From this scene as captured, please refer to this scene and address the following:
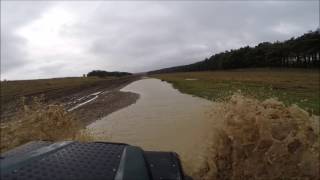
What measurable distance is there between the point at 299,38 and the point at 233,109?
105 metres

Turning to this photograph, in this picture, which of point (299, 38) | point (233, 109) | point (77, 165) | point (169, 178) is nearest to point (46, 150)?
point (77, 165)

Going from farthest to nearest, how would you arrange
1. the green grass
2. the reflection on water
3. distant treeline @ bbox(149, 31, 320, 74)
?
distant treeline @ bbox(149, 31, 320, 74) → the green grass → the reflection on water

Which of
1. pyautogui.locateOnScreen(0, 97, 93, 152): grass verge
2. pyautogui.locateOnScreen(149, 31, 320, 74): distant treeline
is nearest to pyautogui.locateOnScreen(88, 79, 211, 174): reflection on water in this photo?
pyautogui.locateOnScreen(0, 97, 93, 152): grass verge

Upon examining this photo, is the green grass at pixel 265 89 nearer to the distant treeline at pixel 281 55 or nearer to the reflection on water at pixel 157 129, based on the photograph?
the reflection on water at pixel 157 129

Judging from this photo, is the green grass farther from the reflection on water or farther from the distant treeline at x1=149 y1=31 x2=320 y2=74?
the distant treeline at x1=149 y1=31 x2=320 y2=74

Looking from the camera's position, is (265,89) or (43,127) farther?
(265,89)

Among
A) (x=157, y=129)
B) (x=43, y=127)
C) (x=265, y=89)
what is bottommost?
(x=265, y=89)

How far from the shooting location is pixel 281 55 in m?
109

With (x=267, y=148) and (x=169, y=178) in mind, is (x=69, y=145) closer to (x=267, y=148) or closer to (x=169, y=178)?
(x=169, y=178)

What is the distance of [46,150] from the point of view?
299 cm

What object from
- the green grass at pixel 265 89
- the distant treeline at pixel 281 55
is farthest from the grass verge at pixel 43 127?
the distant treeline at pixel 281 55

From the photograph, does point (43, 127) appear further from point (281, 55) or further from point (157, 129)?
point (281, 55)

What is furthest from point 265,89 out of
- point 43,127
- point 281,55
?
point 281,55

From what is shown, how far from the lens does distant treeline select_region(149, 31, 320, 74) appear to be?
98.9 meters
